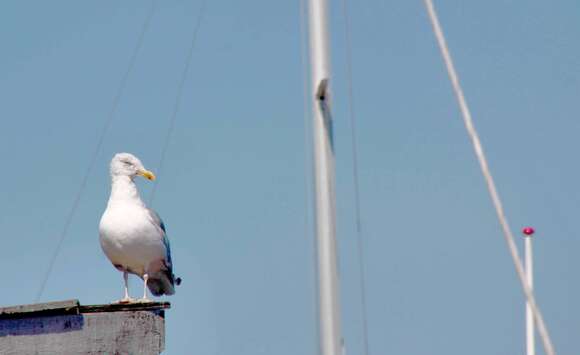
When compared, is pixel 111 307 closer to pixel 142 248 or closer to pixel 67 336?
pixel 67 336

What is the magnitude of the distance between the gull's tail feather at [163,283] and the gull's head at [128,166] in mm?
1073

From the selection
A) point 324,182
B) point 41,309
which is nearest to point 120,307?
point 41,309

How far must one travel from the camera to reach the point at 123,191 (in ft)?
55.9

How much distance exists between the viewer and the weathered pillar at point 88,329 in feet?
44.7

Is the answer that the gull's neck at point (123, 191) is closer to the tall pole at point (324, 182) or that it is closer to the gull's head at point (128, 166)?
the gull's head at point (128, 166)

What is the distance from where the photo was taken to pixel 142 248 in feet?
54.7

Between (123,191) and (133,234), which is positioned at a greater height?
(123,191)

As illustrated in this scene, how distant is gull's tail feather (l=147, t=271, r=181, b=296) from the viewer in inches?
687

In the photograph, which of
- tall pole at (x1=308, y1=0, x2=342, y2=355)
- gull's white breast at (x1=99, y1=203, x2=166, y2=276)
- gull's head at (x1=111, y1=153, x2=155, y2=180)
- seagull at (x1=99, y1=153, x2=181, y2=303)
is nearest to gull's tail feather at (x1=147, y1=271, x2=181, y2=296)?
seagull at (x1=99, y1=153, x2=181, y2=303)

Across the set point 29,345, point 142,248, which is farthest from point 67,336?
point 142,248

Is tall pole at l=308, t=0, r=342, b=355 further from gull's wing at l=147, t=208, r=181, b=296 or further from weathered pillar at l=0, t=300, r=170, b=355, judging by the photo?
gull's wing at l=147, t=208, r=181, b=296

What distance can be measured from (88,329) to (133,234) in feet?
9.55

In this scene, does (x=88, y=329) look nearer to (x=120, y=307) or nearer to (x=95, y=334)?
(x=95, y=334)

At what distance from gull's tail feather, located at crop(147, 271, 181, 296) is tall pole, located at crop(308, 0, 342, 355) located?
220 inches
